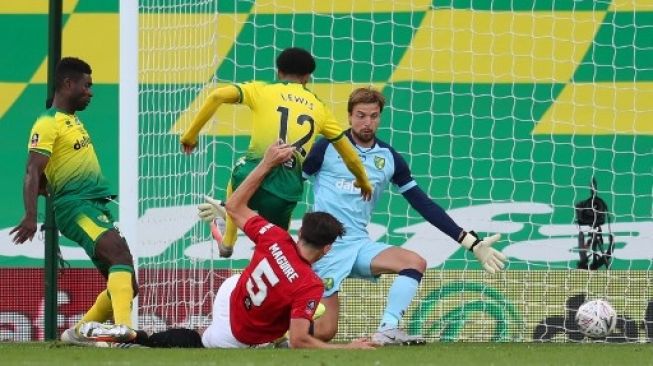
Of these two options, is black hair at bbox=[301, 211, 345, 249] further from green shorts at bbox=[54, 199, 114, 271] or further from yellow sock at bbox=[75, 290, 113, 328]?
yellow sock at bbox=[75, 290, 113, 328]

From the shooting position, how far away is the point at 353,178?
10.8 metres

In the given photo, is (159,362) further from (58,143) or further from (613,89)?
(613,89)

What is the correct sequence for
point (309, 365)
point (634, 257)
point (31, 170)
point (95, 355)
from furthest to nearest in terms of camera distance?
point (634, 257) → point (31, 170) → point (95, 355) → point (309, 365)

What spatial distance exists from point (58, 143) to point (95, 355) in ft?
6.06

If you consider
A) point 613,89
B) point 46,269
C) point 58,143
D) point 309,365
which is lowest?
point 309,365

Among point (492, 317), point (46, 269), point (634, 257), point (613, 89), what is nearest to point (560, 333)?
point (492, 317)

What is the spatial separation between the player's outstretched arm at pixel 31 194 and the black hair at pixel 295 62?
167 cm

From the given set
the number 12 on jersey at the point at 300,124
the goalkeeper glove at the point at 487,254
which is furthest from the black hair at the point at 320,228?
the goalkeeper glove at the point at 487,254

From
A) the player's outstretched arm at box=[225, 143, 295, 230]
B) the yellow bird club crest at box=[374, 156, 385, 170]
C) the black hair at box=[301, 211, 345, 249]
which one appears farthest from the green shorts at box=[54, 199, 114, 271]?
the yellow bird club crest at box=[374, 156, 385, 170]

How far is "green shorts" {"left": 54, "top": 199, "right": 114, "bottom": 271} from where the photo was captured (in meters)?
9.99

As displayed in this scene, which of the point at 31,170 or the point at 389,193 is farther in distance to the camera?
the point at 389,193

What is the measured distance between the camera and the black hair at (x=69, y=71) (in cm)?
1020

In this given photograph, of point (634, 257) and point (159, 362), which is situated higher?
point (634, 257)

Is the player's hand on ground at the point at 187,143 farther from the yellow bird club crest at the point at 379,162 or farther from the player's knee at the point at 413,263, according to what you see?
the player's knee at the point at 413,263
